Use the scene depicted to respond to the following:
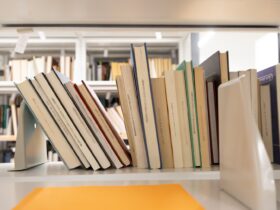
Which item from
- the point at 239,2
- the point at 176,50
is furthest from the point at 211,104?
the point at 176,50

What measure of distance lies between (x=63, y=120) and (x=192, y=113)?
0.31 meters

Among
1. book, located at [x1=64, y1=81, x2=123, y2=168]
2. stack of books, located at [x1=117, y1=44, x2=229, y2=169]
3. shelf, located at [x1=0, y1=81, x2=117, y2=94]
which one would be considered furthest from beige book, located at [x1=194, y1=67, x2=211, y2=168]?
shelf, located at [x1=0, y1=81, x2=117, y2=94]

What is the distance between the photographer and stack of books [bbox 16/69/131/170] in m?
0.76

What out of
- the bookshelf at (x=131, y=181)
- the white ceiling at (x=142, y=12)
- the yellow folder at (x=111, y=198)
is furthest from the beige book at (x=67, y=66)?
the yellow folder at (x=111, y=198)

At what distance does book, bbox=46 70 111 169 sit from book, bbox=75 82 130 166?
0.10ft

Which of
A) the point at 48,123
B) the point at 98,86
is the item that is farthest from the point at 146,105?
the point at 98,86

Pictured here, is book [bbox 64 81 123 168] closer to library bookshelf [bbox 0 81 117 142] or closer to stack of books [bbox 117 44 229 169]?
stack of books [bbox 117 44 229 169]

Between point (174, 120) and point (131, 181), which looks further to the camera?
point (174, 120)

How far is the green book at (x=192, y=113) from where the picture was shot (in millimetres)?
760

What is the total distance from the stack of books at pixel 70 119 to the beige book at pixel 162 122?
0.12 metres

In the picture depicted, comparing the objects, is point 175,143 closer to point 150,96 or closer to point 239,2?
point 150,96

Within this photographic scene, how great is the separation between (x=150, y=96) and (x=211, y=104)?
164 mm

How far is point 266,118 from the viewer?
0.81 metres

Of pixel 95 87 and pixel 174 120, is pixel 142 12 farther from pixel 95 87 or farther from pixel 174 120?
pixel 95 87
